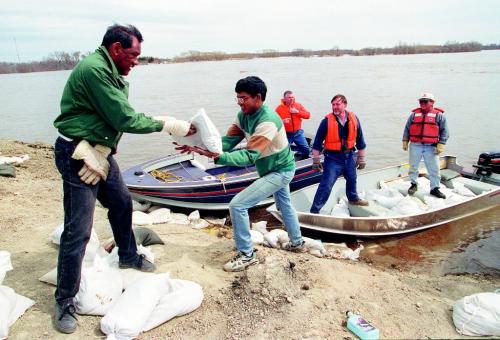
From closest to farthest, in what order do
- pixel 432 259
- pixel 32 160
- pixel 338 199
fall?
pixel 432 259 < pixel 338 199 < pixel 32 160

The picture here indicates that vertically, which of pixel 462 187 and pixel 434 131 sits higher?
pixel 434 131

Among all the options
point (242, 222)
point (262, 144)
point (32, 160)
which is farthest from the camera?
point (32, 160)

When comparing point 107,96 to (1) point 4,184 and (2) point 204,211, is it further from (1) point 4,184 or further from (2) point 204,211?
(1) point 4,184

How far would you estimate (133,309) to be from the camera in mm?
2963

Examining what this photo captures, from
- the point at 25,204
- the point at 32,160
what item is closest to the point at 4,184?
the point at 25,204

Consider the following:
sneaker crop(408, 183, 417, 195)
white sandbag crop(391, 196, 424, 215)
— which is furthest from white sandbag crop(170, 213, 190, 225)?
sneaker crop(408, 183, 417, 195)

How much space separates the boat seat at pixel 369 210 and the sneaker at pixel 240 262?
9.75 ft

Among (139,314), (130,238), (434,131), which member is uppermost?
(434,131)

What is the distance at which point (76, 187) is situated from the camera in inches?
116

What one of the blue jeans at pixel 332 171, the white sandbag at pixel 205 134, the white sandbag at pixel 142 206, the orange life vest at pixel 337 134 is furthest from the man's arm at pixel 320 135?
the white sandbag at pixel 142 206

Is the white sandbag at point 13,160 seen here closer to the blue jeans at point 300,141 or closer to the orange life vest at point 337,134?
the blue jeans at point 300,141

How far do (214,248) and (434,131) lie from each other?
14.6ft

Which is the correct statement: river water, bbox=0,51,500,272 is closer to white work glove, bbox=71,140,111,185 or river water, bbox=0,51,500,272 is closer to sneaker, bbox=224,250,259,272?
sneaker, bbox=224,250,259,272

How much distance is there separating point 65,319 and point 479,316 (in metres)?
3.21
